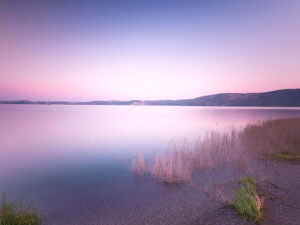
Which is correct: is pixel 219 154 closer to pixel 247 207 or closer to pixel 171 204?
pixel 171 204

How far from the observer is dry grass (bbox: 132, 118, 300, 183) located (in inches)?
328

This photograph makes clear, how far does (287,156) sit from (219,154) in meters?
3.94

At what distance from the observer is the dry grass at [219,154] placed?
834 cm

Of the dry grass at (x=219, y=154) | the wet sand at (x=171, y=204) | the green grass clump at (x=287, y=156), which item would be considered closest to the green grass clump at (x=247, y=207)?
the wet sand at (x=171, y=204)

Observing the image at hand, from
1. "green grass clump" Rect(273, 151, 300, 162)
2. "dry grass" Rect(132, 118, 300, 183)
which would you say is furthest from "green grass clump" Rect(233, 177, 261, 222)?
"green grass clump" Rect(273, 151, 300, 162)

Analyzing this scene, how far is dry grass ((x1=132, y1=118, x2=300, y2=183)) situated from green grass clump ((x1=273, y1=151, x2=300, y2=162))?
14.2 inches

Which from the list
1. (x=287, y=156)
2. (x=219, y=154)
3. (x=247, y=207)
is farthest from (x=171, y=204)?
(x=287, y=156)

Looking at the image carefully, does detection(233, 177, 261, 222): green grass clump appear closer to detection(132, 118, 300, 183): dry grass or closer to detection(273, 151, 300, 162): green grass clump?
detection(132, 118, 300, 183): dry grass

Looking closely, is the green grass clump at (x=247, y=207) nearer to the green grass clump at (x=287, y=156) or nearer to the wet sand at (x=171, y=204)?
the wet sand at (x=171, y=204)

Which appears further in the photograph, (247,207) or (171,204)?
(171,204)

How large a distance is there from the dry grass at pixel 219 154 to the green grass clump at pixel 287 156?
0.36m

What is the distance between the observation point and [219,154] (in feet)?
36.3

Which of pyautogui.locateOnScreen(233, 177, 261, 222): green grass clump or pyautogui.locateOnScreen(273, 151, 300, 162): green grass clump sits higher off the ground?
pyautogui.locateOnScreen(233, 177, 261, 222): green grass clump

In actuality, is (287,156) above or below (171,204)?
above
